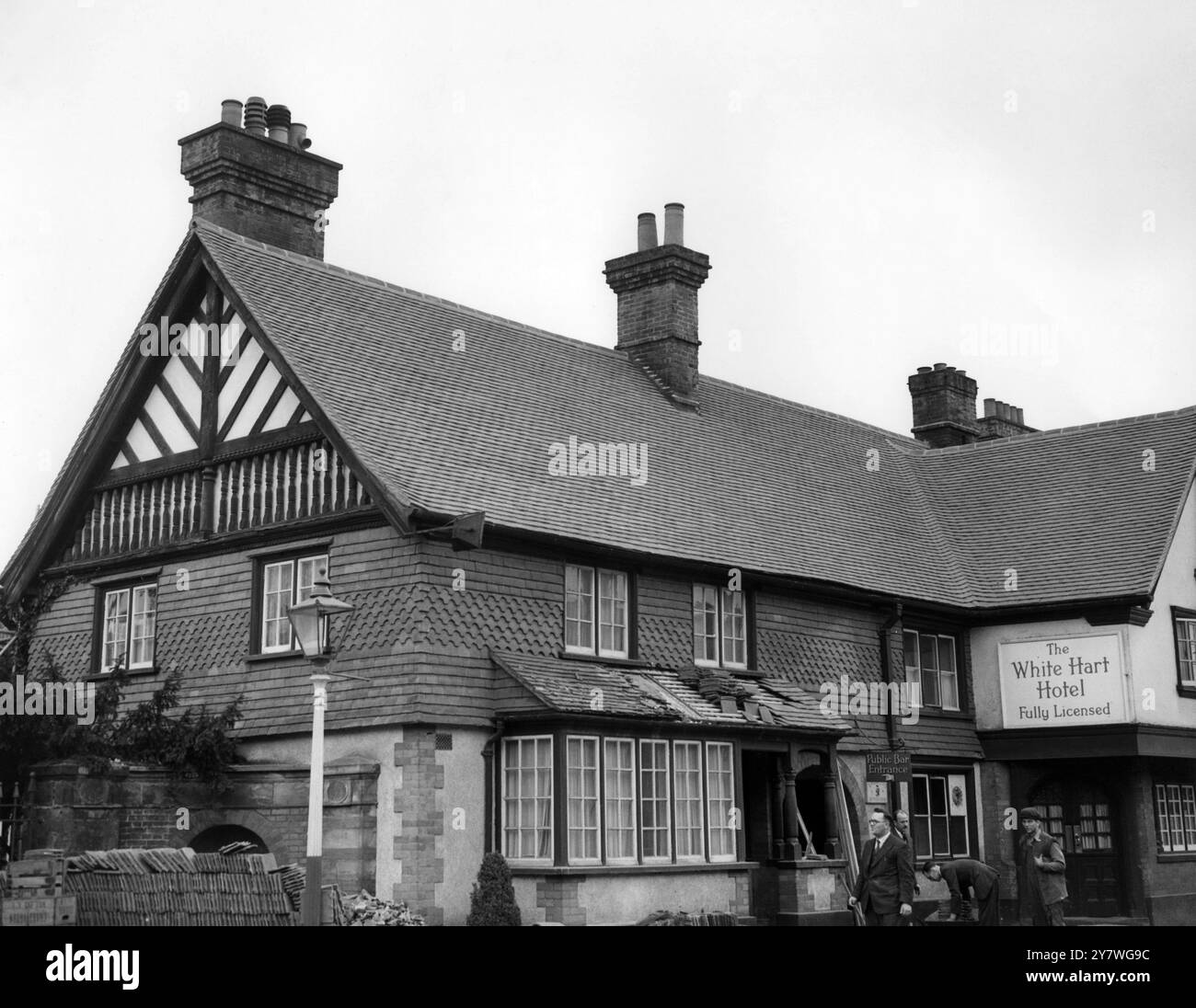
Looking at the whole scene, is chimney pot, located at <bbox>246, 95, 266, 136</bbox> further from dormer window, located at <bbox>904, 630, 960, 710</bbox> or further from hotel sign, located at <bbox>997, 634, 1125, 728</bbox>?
hotel sign, located at <bbox>997, 634, 1125, 728</bbox>

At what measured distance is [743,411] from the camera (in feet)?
96.7

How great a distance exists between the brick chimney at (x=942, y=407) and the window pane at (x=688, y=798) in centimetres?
1745

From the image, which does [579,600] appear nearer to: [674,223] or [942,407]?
[674,223]

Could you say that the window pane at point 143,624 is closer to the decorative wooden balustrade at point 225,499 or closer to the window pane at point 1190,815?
the decorative wooden balustrade at point 225,499

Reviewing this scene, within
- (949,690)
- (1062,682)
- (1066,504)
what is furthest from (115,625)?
(1066,504)

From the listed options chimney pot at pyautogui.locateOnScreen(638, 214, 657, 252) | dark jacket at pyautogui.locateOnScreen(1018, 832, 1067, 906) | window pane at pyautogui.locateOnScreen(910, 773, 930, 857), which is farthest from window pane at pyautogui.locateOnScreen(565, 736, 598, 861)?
chimney pot at pyautogui.locateOnScreen(638, 214, 657, 252)

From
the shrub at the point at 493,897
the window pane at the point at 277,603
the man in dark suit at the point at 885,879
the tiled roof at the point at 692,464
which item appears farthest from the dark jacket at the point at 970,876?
the window pane at the point at 277,603

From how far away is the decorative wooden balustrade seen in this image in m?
19.9

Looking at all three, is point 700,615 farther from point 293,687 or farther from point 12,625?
point 12,625

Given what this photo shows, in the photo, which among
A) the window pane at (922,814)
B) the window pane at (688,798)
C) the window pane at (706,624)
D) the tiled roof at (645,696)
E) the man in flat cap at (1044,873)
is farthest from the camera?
the window pane at (922,814)

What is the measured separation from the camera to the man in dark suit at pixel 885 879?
619 inches

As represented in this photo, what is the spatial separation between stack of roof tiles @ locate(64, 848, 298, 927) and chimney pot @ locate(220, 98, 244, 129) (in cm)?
1188

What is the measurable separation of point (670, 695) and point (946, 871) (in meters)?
4.20
